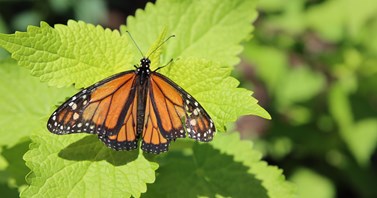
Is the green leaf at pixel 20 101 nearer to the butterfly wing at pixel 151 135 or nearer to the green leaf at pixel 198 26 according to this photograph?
the green leaf at pixel 198 26

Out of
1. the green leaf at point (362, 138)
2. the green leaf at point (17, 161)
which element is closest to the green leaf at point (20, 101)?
the green leaf at point (17, 161)

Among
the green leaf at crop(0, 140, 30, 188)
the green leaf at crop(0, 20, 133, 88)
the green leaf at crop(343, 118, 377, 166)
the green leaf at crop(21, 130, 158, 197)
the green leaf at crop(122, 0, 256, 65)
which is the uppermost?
the green leaf at crop(343, 118, 377, 166)

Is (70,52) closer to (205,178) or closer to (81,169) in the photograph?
(81,169)

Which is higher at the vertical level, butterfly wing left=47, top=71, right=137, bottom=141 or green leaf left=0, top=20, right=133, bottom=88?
green leaf left=0, top=20, right=133, bottom=88

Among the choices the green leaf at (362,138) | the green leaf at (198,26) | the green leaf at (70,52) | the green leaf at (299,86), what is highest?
the green leaf at (299,86)

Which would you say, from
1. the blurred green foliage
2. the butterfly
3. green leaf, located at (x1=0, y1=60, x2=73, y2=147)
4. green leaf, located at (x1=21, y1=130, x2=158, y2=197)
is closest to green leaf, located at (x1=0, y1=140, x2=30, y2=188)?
green leaf, located at (x1=0, y1=60, x2=73, y2=147)

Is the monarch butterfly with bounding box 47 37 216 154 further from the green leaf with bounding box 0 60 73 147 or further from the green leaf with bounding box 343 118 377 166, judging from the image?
the green leaf with bounding box 343 118 377 166

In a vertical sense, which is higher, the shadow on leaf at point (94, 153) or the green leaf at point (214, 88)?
the green leaf at point (214, 88)

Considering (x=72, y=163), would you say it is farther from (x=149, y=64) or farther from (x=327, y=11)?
(x=327, y=11)
